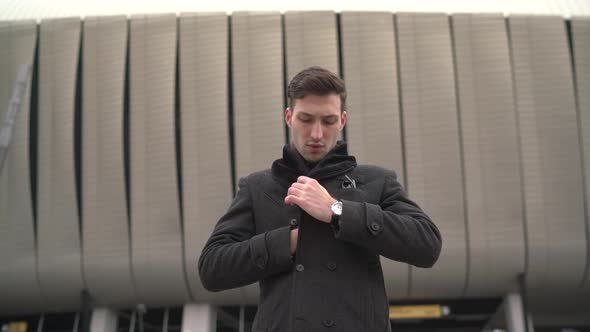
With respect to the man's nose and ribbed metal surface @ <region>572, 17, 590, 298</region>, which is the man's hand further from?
ribbed metal surface @ <region>572, 17, 590, 298</region>

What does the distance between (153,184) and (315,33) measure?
8.16 metres

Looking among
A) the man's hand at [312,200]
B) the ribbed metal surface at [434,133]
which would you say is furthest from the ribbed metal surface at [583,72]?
the man's hand at [312,200]

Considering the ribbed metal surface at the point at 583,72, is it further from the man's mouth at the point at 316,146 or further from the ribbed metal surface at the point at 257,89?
the man's mouth at the point at 316,146

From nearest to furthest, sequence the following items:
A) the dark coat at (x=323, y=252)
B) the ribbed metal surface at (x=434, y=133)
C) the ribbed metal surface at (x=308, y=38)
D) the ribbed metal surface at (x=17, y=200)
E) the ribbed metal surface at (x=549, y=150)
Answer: the dark coat at (x=323, y=252) < the ribbed metal surface at (x=549, y=150) < the ribbed metal surface at (x=434, y=133) < the ribbed metal surface at (x=308, y=38) < the ribbed metal surface at (x=17, y=200)

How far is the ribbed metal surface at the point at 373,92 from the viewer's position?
21.6 m

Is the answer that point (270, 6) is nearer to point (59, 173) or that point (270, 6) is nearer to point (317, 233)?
point (59, 173)

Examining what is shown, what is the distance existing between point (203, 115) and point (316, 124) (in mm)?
20216

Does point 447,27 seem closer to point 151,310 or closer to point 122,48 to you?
point 122,48

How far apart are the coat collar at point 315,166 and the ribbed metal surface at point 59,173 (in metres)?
21.2

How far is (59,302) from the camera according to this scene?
23422mm

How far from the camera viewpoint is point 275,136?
21.9 metres

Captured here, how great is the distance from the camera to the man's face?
2.15 metres

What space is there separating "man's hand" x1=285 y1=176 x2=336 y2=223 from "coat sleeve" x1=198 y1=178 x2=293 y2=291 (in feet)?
0.41

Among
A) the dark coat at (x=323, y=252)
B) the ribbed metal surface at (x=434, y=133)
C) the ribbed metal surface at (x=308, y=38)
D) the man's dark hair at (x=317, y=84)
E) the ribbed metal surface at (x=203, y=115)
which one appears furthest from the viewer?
the ribbed metal surface at (x=308, y=38)
